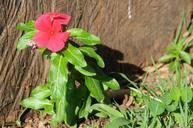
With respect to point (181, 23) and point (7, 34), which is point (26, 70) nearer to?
point (7, 34)

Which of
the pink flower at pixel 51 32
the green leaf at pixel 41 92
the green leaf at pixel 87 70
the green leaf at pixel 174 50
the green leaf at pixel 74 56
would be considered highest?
the pink flower at pixel 51 32

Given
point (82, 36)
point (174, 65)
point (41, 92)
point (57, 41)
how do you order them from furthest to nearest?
point (174, 65), point (41, 92), point (82, 36), point (57, 41)

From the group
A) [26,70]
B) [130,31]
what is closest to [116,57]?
[130,31]

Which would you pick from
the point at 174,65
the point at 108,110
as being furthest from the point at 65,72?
the point at 174,65

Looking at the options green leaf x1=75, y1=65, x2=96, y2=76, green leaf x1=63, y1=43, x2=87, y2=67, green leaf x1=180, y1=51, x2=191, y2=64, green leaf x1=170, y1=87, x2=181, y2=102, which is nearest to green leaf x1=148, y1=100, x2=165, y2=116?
green leaf x1=170, y1=87, x2=181, y2=102

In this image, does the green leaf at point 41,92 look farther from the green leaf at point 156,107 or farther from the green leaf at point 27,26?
the green leaf at point 156,107

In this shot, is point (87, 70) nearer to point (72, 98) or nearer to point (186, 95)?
point (72, 98)

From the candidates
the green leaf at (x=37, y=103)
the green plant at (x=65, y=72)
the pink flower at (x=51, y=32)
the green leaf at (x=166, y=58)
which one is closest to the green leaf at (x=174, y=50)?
the green leaf at (x=166, y=58)

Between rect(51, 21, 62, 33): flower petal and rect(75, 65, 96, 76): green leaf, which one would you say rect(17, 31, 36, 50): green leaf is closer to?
rect(51, 21, 62, 33): flower petal
